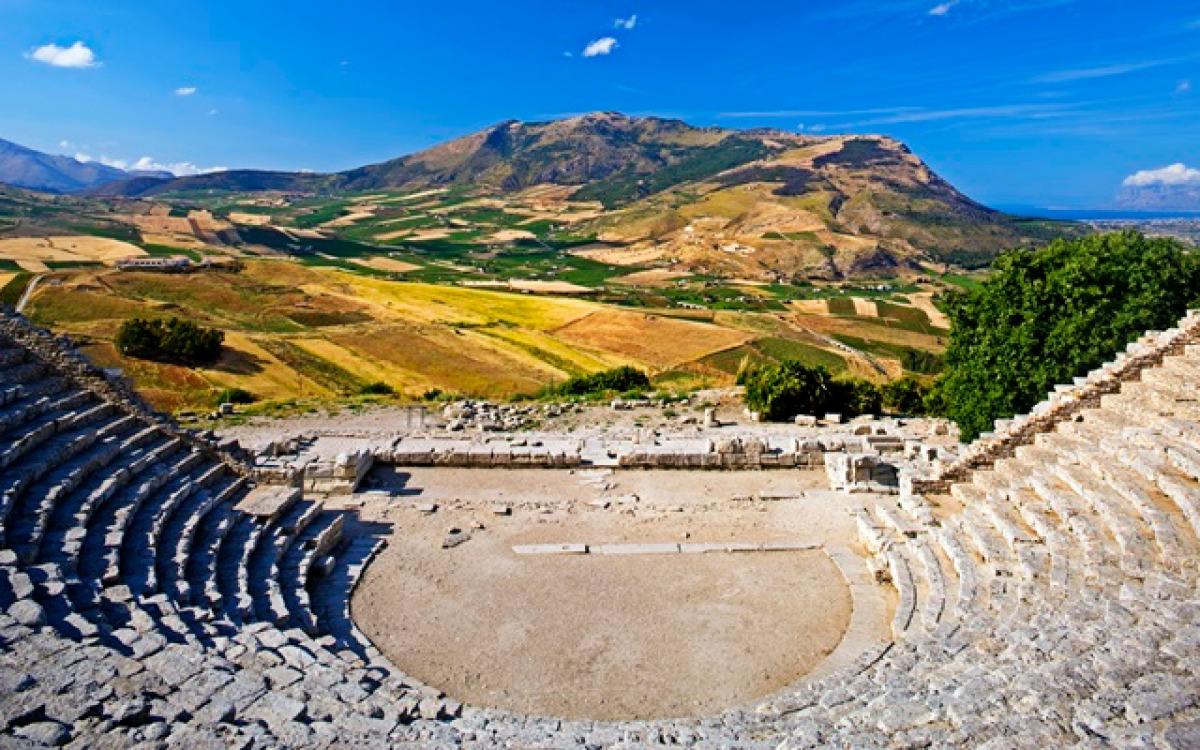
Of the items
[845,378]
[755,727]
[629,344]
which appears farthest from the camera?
[629,344]

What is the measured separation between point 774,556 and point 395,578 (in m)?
7.38

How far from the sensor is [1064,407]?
16.5m

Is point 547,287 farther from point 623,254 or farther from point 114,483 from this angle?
point 114,483

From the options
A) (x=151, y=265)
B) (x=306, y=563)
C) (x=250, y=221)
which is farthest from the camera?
(x=250, y=221)

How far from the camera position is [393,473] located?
64.0ft

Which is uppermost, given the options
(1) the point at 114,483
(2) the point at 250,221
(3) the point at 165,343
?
(2) the point at 250,221

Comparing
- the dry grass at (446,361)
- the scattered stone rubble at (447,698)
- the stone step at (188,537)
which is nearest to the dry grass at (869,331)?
the dry grass at (446,361)

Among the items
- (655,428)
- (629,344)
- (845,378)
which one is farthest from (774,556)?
(629,344)

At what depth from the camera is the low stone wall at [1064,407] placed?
1636cm

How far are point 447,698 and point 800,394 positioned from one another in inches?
694

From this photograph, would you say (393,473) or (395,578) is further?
(393,473)

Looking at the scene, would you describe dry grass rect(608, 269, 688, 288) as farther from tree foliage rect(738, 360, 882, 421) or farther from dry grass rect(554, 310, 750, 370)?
tree foliage rect(738, 360, 882, 421)

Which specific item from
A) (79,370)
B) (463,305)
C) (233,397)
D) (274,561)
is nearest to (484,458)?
(274,561)

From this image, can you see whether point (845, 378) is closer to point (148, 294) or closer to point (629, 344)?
point (629, 344)
